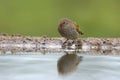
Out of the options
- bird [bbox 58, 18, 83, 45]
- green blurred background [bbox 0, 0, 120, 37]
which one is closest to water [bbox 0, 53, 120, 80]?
bird [bbox 58, 18, 83, 45]

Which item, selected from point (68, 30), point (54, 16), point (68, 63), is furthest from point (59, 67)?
point (54, 16)

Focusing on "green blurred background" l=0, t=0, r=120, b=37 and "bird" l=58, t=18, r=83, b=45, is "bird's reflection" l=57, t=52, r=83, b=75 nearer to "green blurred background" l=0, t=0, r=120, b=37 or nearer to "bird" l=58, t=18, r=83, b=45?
"bird" l=58, t=18, r=83, b=45

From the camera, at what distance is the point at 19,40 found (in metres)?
7.70

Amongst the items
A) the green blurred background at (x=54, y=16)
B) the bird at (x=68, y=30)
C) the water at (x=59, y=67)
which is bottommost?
the water at (x=59, y=67)

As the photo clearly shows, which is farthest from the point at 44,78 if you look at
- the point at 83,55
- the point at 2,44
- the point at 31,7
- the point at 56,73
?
the point at 31,7

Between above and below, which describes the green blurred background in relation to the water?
above

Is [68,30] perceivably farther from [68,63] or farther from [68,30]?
[68,63]

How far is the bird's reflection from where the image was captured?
6088 millimetres

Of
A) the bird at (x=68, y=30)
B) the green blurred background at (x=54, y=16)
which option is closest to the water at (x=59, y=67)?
the bird at (x=68, y=30)

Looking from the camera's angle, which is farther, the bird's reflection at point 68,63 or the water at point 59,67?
the bird's reflection at point 68,63

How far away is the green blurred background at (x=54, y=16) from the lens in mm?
9213

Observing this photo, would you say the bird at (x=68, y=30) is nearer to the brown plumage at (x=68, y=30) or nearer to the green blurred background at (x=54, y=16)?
the brown plumage at (x=68, y=30)

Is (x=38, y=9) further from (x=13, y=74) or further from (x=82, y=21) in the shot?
(x=13, y=74)

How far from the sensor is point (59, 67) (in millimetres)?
6266
